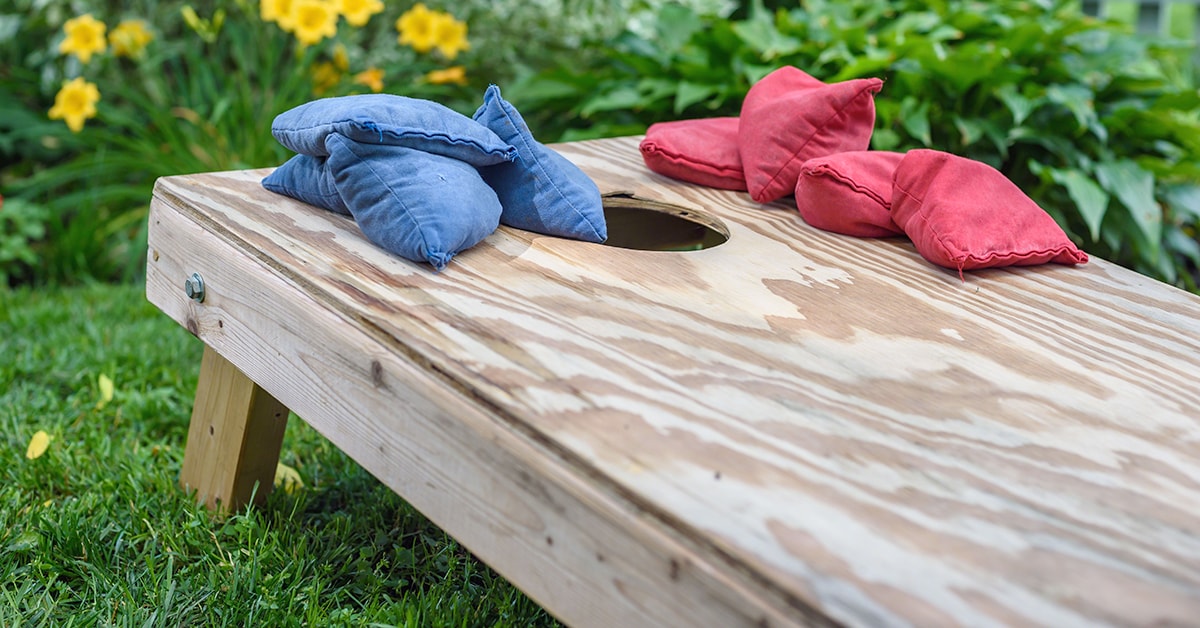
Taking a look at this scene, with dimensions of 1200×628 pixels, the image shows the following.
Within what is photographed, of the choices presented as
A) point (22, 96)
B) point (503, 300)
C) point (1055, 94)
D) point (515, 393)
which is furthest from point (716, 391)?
point (22, 96)

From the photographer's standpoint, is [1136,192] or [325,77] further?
[325,77]

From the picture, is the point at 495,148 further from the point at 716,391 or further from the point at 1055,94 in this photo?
the point at 1055,94

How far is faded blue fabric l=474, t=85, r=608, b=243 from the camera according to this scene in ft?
5.10

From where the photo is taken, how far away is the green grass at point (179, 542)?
1.44m

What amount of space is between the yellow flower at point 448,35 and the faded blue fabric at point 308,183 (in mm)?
1871

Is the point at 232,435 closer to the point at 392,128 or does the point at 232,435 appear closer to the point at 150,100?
the point at 392,128

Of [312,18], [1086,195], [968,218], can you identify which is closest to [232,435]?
[968,218]

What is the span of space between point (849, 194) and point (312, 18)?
2.06 metres

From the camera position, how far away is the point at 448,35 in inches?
135

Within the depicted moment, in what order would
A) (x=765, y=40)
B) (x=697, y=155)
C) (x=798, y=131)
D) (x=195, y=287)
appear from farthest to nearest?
(x=765, y=40) → (x=697, y=155) → (x=798, y=131) → (x=195, y=287)

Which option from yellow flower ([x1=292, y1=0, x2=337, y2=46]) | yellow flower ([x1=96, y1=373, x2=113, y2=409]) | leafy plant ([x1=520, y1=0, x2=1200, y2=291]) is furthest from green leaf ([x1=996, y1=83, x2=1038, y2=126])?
yellow flower ([x1=96, y1=373, x2=113, y2=409])

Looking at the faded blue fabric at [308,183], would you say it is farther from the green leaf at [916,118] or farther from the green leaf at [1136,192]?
the green leaf at [1136,192]

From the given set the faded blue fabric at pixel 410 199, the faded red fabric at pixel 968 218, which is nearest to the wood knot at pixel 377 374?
the faded blue fabric at pixel 410 199

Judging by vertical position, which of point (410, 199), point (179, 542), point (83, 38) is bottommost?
point (179, 542)
